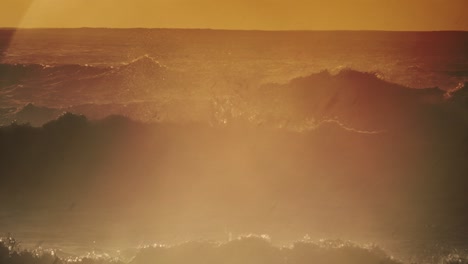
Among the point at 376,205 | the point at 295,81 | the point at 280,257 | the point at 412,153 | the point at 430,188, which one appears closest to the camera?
the point at 280,257

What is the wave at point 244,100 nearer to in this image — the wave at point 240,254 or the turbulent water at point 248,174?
the turbulent water at point 248,174

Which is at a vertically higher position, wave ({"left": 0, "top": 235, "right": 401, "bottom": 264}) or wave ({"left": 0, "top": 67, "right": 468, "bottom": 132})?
wave ({"left": 0, "top": 67, "right": 468, "bottom": 132})

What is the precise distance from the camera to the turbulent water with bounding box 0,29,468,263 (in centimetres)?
493

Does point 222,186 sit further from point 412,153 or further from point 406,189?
point 412,153

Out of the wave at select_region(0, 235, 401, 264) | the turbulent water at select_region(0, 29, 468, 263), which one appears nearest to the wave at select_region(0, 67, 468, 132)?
the turbulent water at select_region(0, 29, 468, 263)

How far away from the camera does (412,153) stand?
6.89 m

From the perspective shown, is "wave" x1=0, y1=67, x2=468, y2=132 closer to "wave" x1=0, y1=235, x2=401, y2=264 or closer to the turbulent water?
the turbulent water

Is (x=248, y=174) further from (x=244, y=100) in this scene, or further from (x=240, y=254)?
(x=244, y=100)

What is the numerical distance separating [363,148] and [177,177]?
2375mm

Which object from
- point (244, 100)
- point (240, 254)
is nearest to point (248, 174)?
point (240, 254)

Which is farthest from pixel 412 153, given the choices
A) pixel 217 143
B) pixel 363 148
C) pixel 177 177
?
pixel 177 177

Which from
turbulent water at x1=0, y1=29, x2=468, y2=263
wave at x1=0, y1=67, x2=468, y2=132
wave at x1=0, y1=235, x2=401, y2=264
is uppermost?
wave at x1=0, y1=67, x2=468, y2=132

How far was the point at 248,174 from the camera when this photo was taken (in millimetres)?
6363

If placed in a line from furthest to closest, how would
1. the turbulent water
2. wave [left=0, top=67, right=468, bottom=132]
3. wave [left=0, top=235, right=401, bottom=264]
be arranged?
wave [left=0, top=67, right=468, bottom=132] < the turbulent water < wave [left=0, top=235, right=401, bottom=264]
